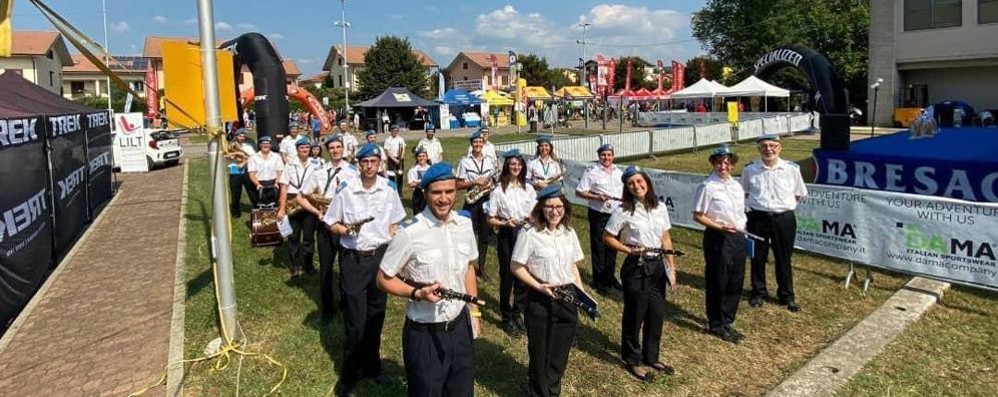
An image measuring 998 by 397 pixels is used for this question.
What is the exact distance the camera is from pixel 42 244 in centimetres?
847

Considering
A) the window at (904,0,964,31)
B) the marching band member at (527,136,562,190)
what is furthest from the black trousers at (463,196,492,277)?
the window at (904,0,964,31)

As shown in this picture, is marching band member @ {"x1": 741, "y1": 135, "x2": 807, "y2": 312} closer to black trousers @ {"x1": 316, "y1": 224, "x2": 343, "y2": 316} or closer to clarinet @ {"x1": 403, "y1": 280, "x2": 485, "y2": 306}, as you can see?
clarinet @ {"x1": 403, "y1": 280, "x2": 485, "y2": 306}

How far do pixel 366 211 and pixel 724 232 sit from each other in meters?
3.22

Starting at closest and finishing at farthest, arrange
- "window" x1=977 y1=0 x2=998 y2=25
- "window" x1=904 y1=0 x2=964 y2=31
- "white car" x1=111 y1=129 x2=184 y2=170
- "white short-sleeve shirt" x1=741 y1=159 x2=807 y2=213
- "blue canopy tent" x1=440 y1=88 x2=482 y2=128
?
"white short-sleeve shirt" x1=741 y1=159 x2=807 y2=213 < "white car" x1=111 y1=129 x2=184 y2=170 < "window" x1=977 y1=0 x2=998 y2=25 < "window" x1=904 y1=0 x2=964 y2=31 < "blue canopy tent" x1=440 y1=88 x2=482 y2=128

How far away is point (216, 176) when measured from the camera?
5.55 meters

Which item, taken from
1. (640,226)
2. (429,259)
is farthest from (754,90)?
(429,259)

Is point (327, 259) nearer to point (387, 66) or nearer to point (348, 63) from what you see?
point (387, 66)

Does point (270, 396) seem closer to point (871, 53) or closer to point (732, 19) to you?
point (871, 53)

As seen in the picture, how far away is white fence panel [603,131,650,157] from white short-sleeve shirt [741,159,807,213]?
13014 millimetres

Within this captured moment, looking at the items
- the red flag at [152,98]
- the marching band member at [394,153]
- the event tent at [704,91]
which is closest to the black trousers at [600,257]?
the red flag at [152,98]

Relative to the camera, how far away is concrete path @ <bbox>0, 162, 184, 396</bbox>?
5434 mm

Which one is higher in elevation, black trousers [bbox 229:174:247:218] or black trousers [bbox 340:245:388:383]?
black trousers [bbox 229:174:247:218]

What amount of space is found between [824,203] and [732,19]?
169 ft

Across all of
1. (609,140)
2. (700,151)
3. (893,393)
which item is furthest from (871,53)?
(893,393)
